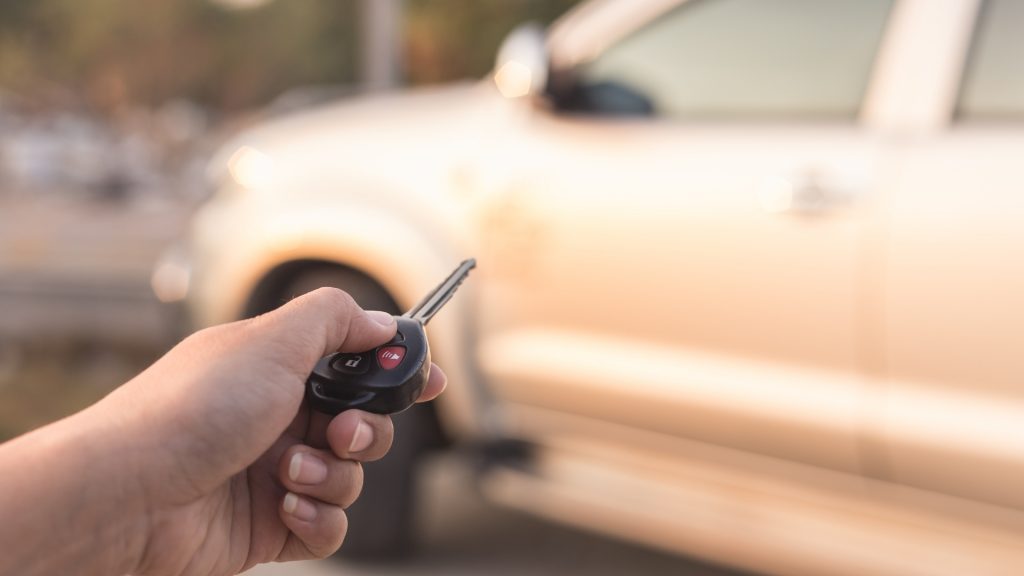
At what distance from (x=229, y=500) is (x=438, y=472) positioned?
11.5ft

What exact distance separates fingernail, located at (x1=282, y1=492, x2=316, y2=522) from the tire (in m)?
2.17

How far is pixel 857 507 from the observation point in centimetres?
297

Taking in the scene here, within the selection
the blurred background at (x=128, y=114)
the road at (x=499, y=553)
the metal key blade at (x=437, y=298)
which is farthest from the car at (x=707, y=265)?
the metal key blade at (x=437, y=298)

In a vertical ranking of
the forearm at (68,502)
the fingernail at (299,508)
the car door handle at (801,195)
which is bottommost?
the forearm at (68,502)

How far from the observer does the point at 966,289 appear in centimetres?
269

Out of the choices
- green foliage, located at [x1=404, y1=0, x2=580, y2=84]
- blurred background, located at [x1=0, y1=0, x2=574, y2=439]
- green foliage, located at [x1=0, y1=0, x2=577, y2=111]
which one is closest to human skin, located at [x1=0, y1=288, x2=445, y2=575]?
blurred background, located at [x1=0, y1=0, x2=574, y2=439]

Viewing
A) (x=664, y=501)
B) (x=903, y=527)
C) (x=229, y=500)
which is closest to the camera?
(x=229, y=500)

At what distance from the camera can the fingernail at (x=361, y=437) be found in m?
1.36

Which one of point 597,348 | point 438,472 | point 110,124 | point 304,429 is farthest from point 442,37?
point 110,124

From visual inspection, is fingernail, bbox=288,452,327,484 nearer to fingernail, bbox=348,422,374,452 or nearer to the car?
fingernail, bbox=348,422,374,452

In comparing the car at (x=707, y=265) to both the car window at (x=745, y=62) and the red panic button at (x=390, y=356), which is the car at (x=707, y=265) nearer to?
the car window at (x=745, y=62)

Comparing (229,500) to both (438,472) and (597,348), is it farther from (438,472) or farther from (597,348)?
(438,472)

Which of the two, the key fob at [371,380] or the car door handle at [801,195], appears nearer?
the key fob at [371,380]

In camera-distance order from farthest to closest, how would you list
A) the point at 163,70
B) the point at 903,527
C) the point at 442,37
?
the point at 163,70 → the point at 442,37 → the point at 903,527
